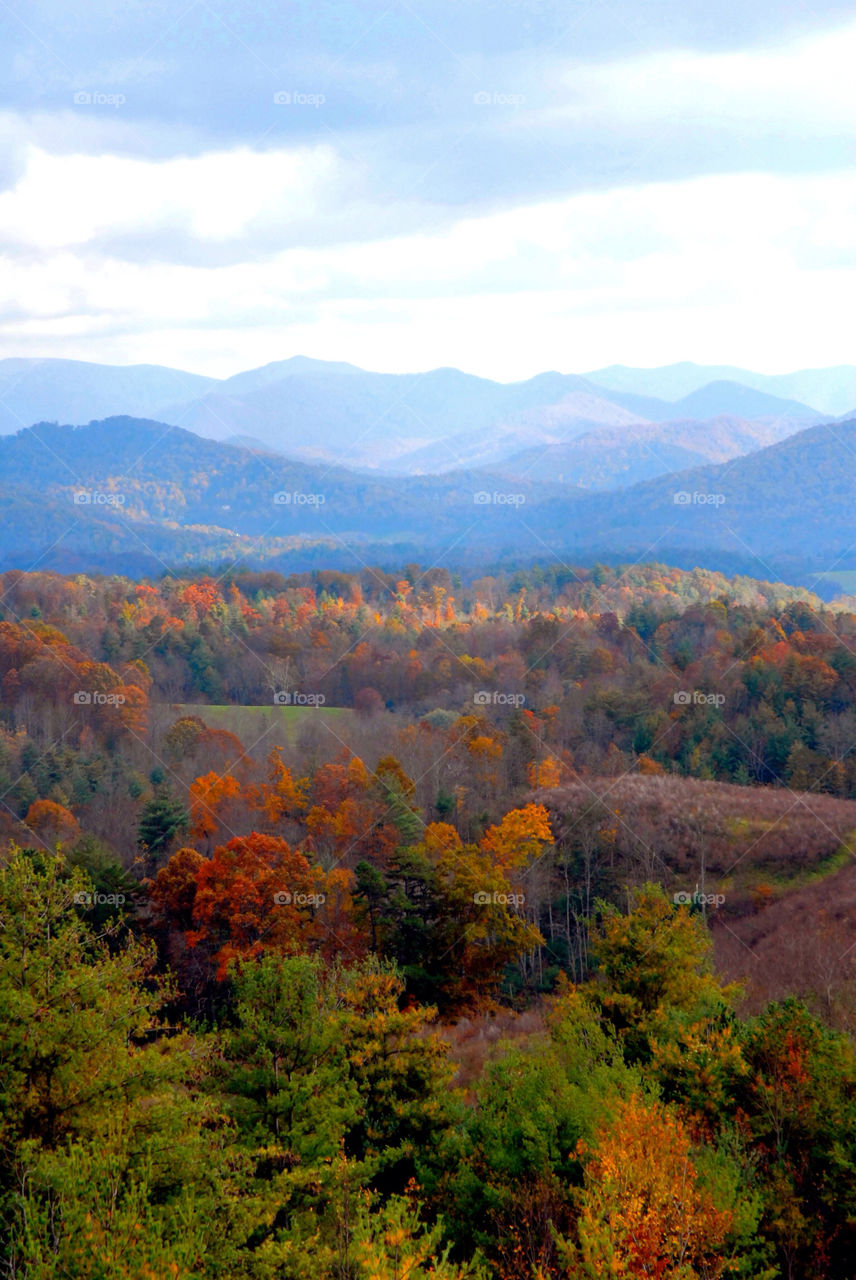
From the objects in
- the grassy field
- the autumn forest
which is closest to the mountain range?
the autumn forest

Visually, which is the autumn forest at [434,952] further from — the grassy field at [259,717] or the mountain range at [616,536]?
the mountain range at [616,536]

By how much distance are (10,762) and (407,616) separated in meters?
49.8

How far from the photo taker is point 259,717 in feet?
234

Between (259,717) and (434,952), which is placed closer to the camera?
(434,952)

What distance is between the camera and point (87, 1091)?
12852mm

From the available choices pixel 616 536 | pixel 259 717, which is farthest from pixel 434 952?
pixel 616 536

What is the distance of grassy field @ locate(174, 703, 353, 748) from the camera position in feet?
223

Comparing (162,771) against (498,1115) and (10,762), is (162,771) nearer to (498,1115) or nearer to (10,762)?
(10,762)

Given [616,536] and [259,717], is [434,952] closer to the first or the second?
[259,717]

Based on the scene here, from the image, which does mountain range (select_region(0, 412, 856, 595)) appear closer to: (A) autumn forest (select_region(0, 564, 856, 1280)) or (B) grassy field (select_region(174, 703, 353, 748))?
(A) autumn forest (select_region(0, 564, 856, 1280))

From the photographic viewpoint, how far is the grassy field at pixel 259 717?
67.9 meters

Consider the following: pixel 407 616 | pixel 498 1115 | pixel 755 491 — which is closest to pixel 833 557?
pixel 755 491

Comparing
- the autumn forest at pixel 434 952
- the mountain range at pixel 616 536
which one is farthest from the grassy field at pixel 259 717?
the mountain range at pixel 616 536

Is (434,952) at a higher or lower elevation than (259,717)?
higher
